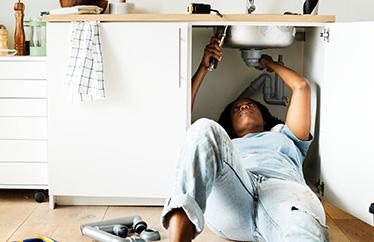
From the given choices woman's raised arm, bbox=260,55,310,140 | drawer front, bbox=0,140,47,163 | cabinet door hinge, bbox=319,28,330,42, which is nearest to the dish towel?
drawer front, bbox=0,140,47,163

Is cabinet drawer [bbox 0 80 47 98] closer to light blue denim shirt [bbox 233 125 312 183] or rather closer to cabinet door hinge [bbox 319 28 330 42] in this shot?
light blue denim shirt [bbox 233 125 312 183]

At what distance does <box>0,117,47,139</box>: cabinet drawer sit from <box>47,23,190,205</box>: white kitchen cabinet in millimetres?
98

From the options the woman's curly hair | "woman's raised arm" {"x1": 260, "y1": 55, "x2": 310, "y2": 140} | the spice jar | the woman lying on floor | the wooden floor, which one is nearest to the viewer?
the woman lying on floor

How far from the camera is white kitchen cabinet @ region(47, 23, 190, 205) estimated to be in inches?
105

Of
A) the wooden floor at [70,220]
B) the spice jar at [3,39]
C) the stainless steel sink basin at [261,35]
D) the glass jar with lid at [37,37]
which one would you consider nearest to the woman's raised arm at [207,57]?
the stainless steel sink basin at [261,35]

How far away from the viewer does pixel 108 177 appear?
2770 mm

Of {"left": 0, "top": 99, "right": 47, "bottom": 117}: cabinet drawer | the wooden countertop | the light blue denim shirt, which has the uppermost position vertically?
the wooden countertop

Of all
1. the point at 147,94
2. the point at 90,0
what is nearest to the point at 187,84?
the point at 147,94

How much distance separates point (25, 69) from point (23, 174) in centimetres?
47

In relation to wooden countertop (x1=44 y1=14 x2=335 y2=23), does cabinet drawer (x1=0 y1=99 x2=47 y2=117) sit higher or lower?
lower

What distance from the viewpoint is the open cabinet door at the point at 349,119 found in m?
2.27

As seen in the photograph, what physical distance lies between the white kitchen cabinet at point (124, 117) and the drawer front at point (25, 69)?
0.10m

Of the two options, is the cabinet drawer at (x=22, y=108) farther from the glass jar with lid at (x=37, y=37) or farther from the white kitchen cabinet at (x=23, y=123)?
the glass jar with lid at (x=37, y=37)

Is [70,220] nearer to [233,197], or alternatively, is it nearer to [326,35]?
[233,197]
